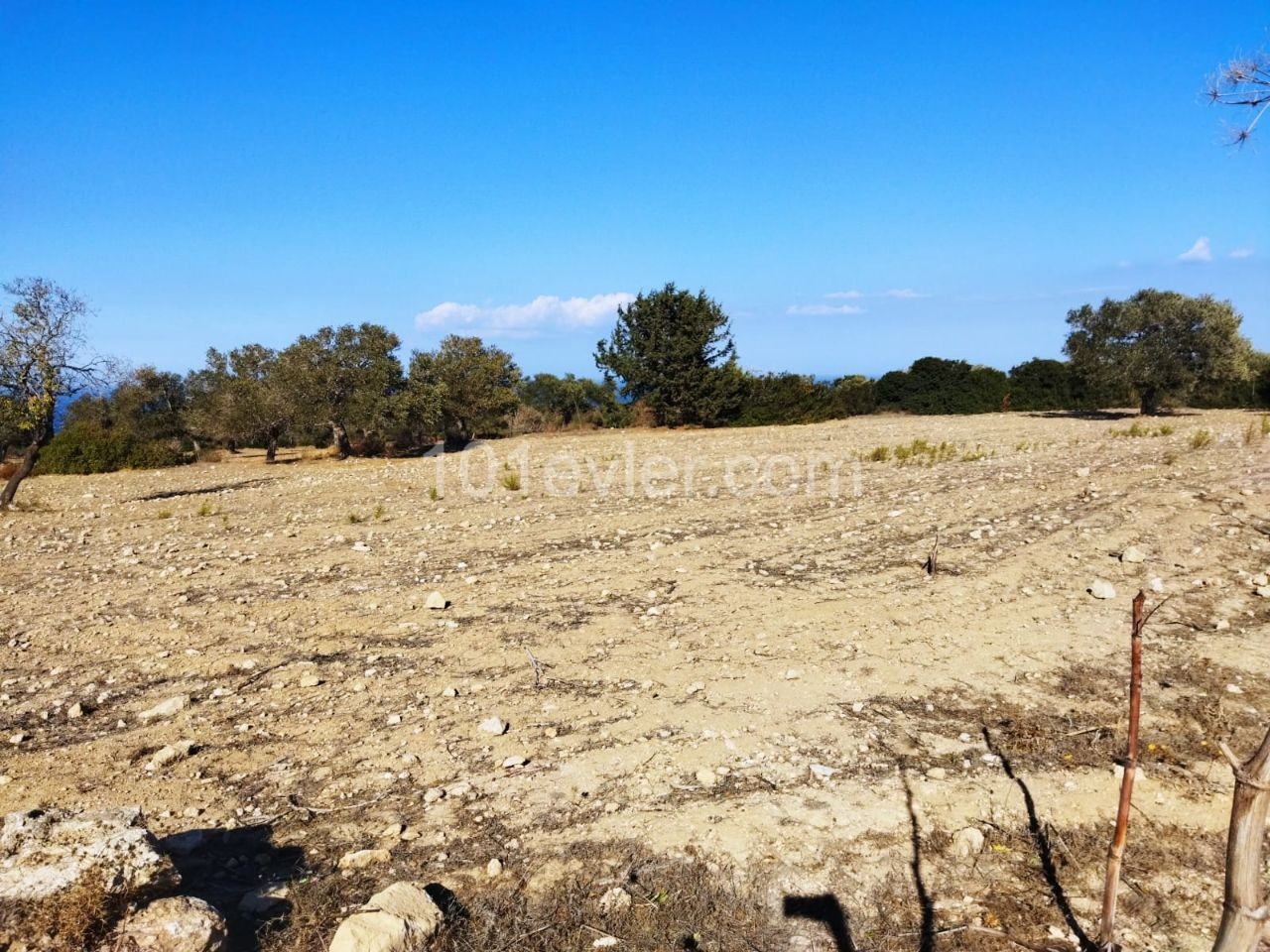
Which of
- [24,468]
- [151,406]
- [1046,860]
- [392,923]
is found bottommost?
[1046,860]

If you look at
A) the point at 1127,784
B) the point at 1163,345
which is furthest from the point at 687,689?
the point at 1163,345

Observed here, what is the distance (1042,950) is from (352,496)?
39.6 feet

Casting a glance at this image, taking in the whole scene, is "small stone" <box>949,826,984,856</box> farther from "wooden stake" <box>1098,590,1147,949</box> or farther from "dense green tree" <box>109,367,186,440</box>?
"dense green tree" <box>109,367,186,440</box>

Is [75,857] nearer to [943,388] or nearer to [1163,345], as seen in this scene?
[1163,345]

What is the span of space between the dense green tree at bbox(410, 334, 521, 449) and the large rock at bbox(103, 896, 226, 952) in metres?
23.2

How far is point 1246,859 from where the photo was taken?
6.59 ft

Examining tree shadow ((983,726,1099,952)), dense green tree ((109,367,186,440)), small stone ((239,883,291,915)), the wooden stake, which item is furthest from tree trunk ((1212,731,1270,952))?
dense green tree ((109,367,186,440))

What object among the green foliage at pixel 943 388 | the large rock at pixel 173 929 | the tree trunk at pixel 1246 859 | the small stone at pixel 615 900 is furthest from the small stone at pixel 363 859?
the green foliage at pixel 943 388

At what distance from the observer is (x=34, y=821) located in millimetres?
2736

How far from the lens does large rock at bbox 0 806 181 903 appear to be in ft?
8.28

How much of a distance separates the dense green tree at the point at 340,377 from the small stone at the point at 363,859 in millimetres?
19905

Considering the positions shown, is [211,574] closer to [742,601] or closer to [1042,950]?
[742,601]

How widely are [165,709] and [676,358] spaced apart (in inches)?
1015

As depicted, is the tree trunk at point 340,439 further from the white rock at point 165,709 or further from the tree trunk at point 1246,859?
the tree trunk at point 1246,859
